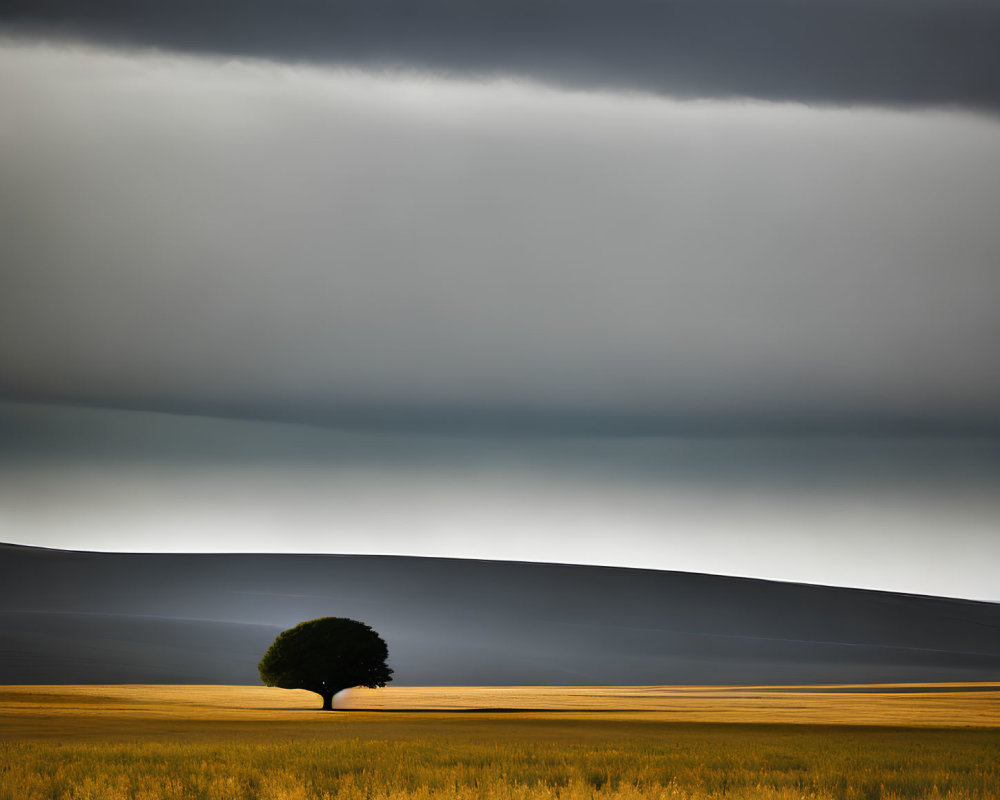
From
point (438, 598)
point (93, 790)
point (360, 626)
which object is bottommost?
point (93, 790)

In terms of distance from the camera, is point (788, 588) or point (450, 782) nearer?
point (450, 782)

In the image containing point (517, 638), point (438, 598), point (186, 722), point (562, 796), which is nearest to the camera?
point (562, 796)

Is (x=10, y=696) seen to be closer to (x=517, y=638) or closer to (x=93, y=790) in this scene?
(x=93, y=790)

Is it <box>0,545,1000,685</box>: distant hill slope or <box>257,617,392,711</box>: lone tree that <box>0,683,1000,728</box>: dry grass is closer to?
<box>257,617,392,711</box>: lone tree

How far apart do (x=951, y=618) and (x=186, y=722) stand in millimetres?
135663

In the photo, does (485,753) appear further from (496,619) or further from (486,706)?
(496,619)

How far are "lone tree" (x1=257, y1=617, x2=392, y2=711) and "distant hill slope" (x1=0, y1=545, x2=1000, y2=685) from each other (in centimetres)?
4792

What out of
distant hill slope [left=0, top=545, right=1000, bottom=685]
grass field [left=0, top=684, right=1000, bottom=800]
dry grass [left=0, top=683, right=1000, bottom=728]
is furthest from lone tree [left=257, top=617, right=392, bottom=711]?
distant hill slope [left=0, top=545, right=1000, bottom=685]

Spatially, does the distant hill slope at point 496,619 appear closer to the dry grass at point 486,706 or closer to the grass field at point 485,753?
the dry grass at point 486,706

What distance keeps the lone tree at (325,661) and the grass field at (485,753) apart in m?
2.34

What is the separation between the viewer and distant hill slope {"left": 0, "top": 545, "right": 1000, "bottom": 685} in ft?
392

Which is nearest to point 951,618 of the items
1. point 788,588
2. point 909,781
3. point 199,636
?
point 788,588

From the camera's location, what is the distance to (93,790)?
65.8 ft

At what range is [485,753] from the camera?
1104 inches
